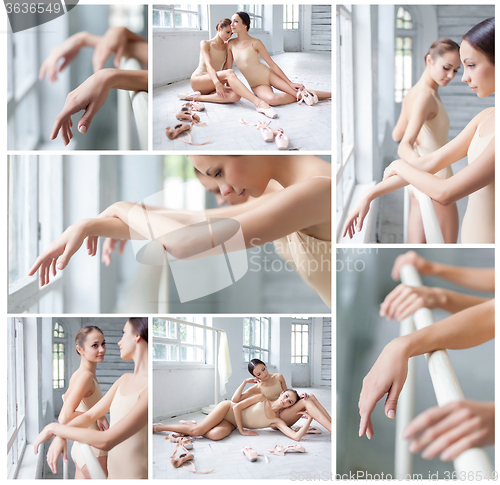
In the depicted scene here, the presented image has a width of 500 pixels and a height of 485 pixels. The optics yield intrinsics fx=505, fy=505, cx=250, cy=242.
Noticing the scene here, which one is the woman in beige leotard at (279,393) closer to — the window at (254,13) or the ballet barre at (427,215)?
the ballet barre at (427,215)

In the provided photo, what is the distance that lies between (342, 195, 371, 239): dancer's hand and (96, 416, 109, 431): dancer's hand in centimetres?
112

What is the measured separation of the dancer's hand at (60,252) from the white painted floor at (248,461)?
70cm

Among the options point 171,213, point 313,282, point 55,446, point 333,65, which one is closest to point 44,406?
point 55,446

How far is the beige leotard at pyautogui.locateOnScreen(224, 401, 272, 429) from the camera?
1.88 m

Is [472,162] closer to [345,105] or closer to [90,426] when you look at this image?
[345,105]

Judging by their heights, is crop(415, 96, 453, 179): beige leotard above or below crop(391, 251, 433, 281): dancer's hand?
above

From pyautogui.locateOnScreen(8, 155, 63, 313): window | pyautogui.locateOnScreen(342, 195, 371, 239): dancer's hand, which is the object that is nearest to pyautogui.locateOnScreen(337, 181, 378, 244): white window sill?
pyautogui.locateOnScreen(342, 195, 371, 239): dancer's hand

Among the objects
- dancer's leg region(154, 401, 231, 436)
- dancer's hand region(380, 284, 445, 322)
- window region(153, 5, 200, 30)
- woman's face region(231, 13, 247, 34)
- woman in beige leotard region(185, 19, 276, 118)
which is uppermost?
window region(153, 5, 200, 30)

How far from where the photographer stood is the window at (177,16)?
185cm

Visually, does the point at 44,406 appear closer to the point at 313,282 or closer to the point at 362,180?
the point at 313,282

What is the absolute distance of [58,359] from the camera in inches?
73.7

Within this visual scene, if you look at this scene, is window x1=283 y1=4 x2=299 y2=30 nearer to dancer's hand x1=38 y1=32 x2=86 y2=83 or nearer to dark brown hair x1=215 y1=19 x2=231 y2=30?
dark brown hair x1=215 y1=19 x2=231 y2=30

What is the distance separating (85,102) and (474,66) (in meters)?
1.42

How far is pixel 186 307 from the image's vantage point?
6.10 feet
